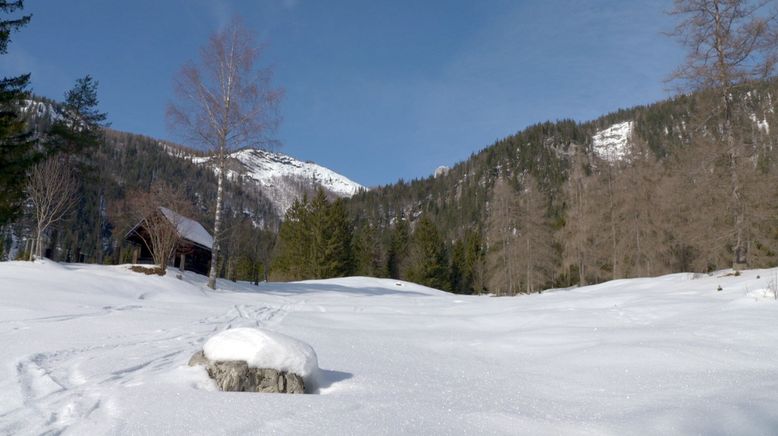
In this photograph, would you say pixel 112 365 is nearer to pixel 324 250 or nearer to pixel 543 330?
pixel 543 330

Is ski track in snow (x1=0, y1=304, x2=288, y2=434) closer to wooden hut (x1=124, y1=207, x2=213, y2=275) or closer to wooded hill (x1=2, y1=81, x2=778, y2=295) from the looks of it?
wooded hill (x1=2, y1=81, x2=778, y2=295)

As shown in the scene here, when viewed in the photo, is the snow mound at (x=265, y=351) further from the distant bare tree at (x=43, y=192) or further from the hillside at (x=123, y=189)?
the distant bare tree at (x=43, y=192)

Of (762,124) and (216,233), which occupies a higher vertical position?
(762,124)

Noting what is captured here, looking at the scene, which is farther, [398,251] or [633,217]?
[398,251]

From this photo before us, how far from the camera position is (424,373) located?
446cm

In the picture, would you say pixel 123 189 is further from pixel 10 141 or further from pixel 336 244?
pixel 10 141

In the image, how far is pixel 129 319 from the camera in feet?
22.9

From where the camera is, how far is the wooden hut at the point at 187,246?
78.6 feet

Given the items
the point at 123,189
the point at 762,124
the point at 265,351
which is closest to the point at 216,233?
the point at 265,351

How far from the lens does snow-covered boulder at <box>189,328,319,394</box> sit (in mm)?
3605

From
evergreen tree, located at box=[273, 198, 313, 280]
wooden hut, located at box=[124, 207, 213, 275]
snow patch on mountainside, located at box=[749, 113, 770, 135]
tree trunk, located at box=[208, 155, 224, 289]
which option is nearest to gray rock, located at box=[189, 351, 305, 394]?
tree trunk, located at box=[208, 155, 224, 289]

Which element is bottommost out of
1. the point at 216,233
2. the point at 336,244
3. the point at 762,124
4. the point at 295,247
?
the point at 216,233

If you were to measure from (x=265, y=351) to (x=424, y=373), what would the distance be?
164cm

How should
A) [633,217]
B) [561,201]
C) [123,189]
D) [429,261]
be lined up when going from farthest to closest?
[123,189] < [429,261] < [561,201] < [633,217]
